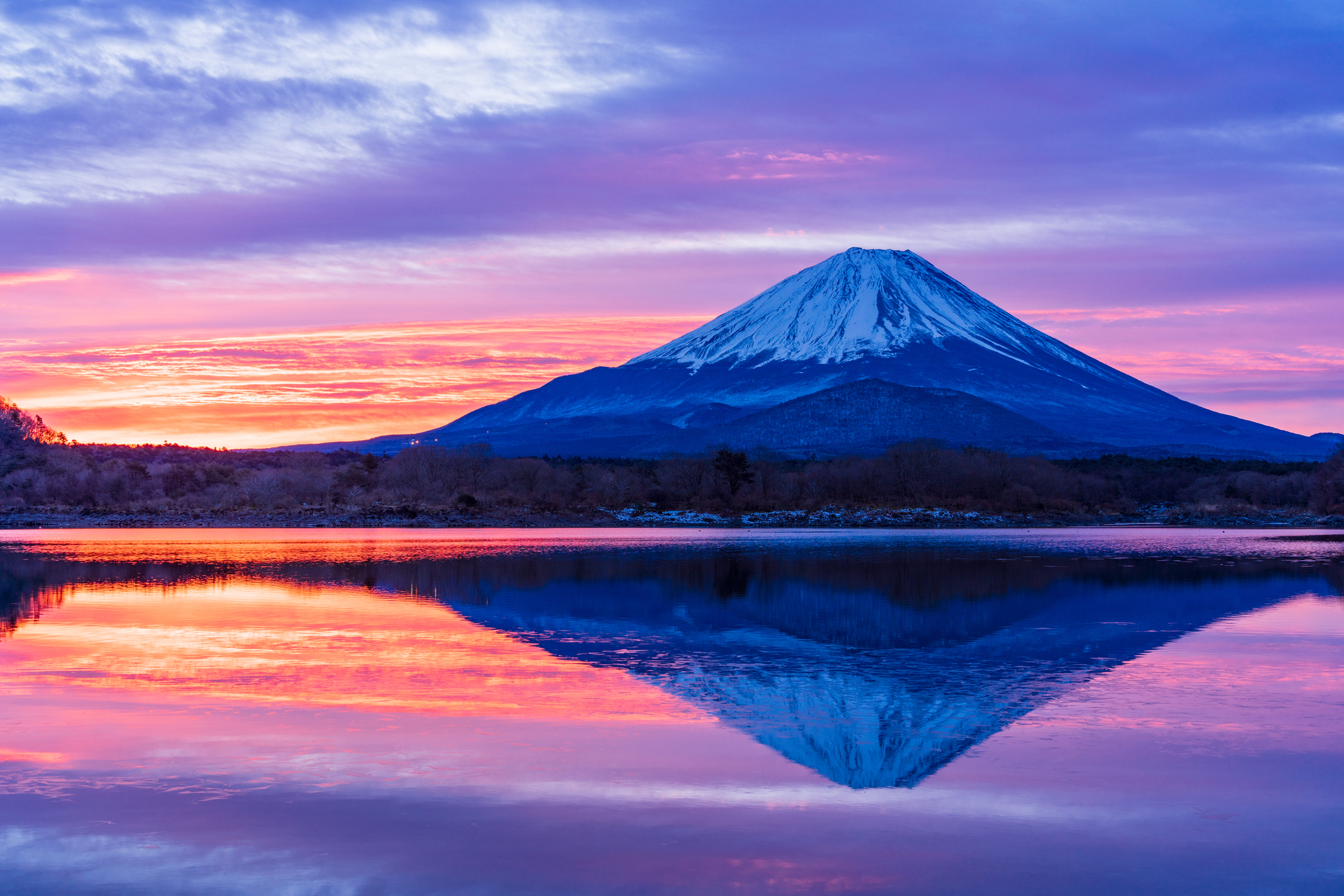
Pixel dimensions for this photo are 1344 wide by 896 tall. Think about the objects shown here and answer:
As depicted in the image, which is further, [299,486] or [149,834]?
[299,486]

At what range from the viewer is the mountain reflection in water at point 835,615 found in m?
12.0

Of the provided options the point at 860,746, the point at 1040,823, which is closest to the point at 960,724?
the point at 860,746

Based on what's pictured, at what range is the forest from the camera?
260 ft

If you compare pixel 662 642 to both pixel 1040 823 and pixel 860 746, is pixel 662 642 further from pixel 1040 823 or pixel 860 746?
pixel 1040 823

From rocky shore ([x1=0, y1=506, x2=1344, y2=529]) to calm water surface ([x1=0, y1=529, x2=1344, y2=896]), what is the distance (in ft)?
152

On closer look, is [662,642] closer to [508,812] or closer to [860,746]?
[860,746]

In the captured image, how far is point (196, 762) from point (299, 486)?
7677 centimetres

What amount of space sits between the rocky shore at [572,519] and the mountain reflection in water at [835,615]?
2941cm

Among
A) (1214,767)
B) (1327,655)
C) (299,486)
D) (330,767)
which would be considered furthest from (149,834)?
(299,486)

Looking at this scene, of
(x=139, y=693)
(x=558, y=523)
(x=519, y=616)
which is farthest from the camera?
(x=558, y=523)

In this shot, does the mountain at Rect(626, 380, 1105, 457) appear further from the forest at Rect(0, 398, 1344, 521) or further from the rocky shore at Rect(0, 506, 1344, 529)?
the rocky shore at Rect(0, 506, 1344, 529)

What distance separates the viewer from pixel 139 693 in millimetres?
13203

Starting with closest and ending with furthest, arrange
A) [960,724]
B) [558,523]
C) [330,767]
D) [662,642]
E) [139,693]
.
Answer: [330,767] < [960,724] < [139,693] < [662,642] < [558,523]

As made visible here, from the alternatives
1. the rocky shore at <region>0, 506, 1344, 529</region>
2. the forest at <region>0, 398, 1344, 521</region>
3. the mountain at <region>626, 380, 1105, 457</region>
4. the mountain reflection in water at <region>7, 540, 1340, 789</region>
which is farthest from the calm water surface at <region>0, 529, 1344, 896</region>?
the mountain at <region>626, 380, 1105, 457</region>
